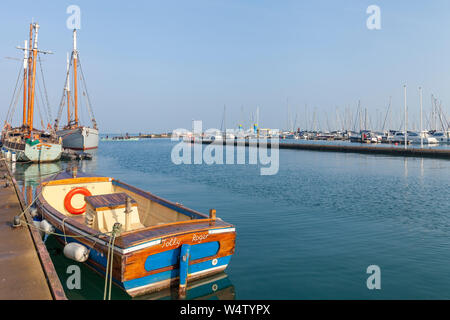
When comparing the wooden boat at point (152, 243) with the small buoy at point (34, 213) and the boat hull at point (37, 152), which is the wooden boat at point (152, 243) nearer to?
the small buoy at point (34, 213)

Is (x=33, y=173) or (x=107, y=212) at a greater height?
(x=107, y=212)

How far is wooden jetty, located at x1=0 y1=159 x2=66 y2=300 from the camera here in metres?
6.41

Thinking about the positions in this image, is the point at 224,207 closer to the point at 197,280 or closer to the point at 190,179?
the point at 197,280

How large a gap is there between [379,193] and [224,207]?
12942mm

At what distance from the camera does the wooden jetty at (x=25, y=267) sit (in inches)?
252

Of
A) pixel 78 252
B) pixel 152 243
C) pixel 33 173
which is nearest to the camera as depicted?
pixel 152 243

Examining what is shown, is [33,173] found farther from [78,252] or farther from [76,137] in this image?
[76,137]

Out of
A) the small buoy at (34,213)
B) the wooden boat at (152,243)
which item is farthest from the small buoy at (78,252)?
the small buoy at (34,213)

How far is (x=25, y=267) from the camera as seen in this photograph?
7.67 meters

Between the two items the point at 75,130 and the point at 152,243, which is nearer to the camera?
the point at 152,243

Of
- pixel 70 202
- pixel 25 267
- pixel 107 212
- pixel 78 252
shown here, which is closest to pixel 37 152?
pixel 70 202

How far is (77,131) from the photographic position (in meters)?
69.2
